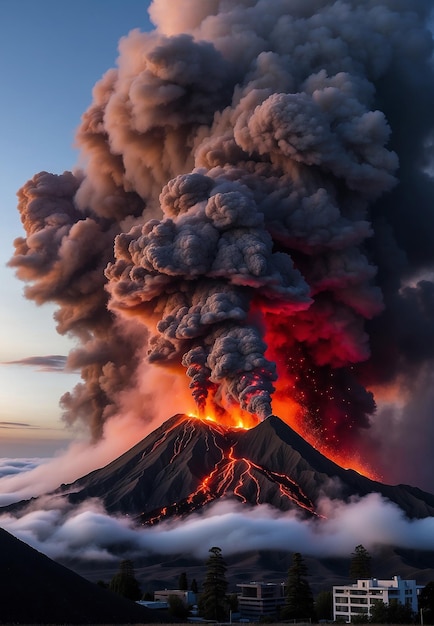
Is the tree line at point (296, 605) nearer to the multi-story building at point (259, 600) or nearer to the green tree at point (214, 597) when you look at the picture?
the green tree at point (214, 597)

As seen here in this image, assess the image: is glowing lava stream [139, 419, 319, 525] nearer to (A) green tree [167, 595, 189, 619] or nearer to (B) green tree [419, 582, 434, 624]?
(B) green tree [419, 582, 434, 624]

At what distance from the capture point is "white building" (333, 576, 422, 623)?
2781 inches

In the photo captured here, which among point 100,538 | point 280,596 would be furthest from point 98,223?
point 280,596

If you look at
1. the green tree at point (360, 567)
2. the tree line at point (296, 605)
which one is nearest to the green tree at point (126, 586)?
the tree line at point (296, 605)

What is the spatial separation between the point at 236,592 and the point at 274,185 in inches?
1369

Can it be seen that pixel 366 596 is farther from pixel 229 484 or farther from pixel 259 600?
pixel 229 484

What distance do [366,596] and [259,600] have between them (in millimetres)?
7203

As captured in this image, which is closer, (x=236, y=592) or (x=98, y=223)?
(x=236, y=592)

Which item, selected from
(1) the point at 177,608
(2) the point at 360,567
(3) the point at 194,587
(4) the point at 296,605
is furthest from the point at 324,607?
(3) the point at 194,587

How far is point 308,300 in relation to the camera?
9194cm

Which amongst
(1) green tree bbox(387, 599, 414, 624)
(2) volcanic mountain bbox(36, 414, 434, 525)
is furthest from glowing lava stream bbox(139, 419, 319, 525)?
(1) green tree bbox(387, 599, 414, 624)

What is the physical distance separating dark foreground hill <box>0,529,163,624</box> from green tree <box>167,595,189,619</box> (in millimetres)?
11604

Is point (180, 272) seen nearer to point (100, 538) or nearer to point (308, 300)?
point (308, 300)

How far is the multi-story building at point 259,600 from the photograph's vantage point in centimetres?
7294
